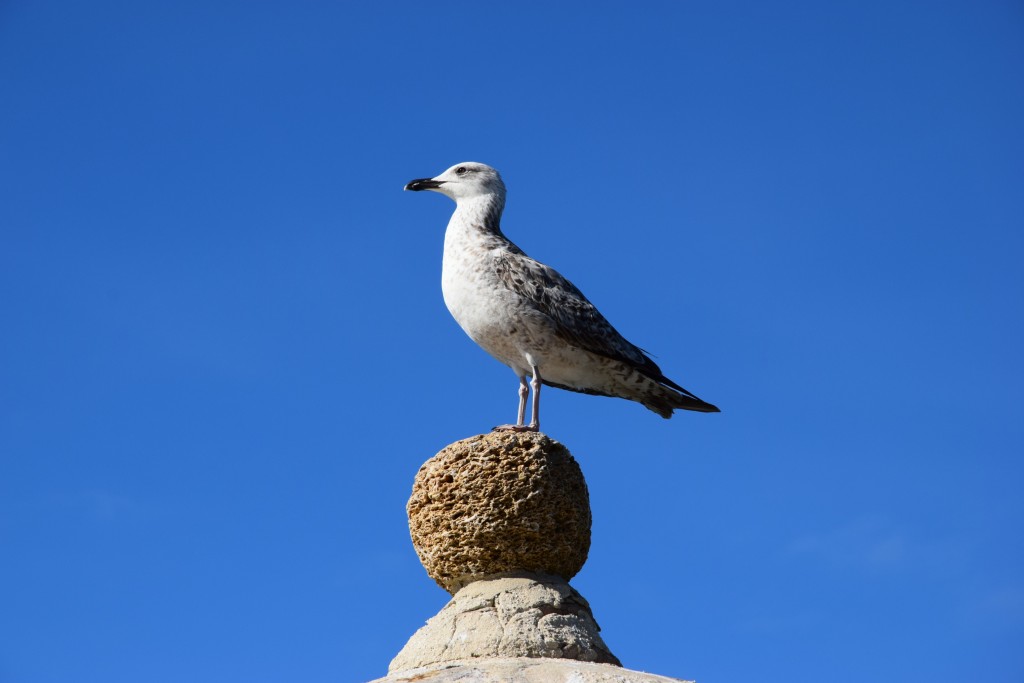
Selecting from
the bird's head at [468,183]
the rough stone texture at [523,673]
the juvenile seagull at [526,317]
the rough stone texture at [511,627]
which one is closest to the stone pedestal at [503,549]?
the rough stone texture at [511,627]

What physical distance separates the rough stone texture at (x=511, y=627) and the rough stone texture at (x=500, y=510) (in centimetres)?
19

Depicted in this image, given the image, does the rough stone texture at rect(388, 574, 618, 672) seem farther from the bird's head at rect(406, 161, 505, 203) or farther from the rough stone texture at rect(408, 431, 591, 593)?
the bird's head at rect(406, 161, 505, 203)

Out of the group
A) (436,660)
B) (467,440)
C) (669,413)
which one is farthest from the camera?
(669,413)

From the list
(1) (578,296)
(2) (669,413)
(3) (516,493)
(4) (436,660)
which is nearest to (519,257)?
(1) (578,296)

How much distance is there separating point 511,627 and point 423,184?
5280 mm

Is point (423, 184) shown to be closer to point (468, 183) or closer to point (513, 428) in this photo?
point (468, 183)

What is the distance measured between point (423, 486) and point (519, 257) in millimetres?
2900

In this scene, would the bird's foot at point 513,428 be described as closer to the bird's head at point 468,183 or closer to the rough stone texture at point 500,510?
the rough stone texture at point 500,510

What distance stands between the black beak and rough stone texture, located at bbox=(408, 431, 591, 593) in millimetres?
3645

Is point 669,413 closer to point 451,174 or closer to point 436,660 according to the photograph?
point 451,174

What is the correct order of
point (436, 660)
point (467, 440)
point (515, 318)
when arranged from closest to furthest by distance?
point (436, 660) < point (467, 440) < point (515, 318)

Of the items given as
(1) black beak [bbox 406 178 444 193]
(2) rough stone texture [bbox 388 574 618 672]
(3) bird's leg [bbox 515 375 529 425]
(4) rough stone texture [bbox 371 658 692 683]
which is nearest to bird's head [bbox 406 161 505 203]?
(1) black beak [bbox 406 178 444 193]

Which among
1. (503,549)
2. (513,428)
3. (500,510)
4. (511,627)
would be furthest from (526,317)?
(511,627)

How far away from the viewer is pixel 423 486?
1120 cm
